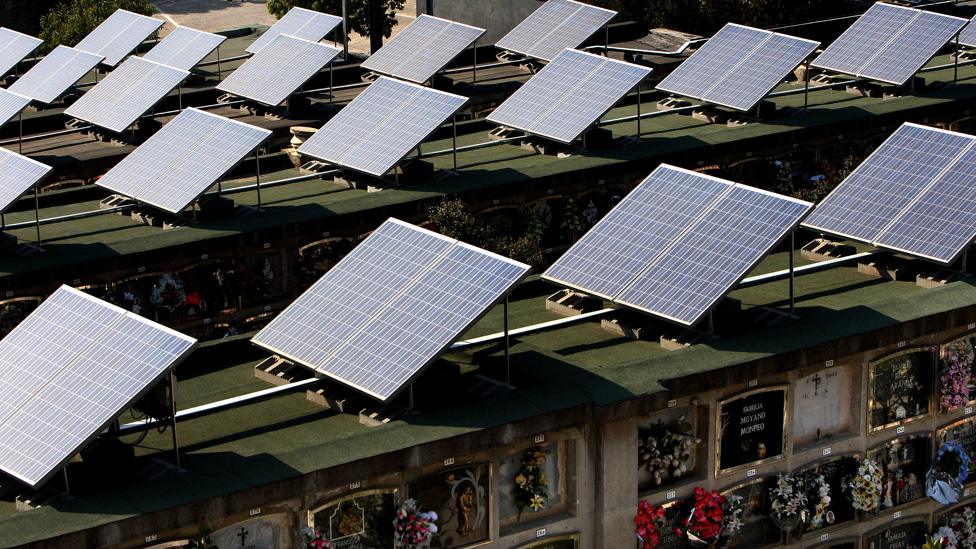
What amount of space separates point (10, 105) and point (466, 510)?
92.9 feet

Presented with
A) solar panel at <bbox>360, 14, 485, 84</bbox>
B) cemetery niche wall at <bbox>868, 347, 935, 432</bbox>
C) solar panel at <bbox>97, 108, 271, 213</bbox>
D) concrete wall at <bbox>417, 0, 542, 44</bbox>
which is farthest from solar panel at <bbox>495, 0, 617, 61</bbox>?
cemetery niche wall at <bbox>868, 347, 935, 432</bbox>

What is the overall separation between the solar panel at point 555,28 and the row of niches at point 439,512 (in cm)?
3474

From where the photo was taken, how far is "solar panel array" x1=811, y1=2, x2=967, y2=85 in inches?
2257

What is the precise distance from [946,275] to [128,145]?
27.5 meters

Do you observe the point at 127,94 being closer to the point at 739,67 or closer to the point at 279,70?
the point at 279,70

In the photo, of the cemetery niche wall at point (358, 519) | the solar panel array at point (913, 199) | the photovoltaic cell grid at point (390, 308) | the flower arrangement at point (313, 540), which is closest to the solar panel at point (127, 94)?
the photovoltaic cell grid at point (390, 308)

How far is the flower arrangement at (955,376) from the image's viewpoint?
36.3 m

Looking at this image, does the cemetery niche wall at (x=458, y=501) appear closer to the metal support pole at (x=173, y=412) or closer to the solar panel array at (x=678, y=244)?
the metal support pole at (x=173, y=412)

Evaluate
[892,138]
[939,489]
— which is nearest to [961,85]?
[892,138]

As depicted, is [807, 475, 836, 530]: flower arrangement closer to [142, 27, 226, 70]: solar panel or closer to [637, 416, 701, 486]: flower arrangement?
[637, 416, 701, 486]: flower arrangement

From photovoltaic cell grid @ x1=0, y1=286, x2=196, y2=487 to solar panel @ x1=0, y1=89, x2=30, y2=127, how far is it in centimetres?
2388

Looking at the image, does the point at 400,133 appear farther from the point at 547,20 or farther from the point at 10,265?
the point at 547,20

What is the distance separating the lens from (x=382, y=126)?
4859 centimetres

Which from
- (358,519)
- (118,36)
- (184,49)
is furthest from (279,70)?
(358,519)
